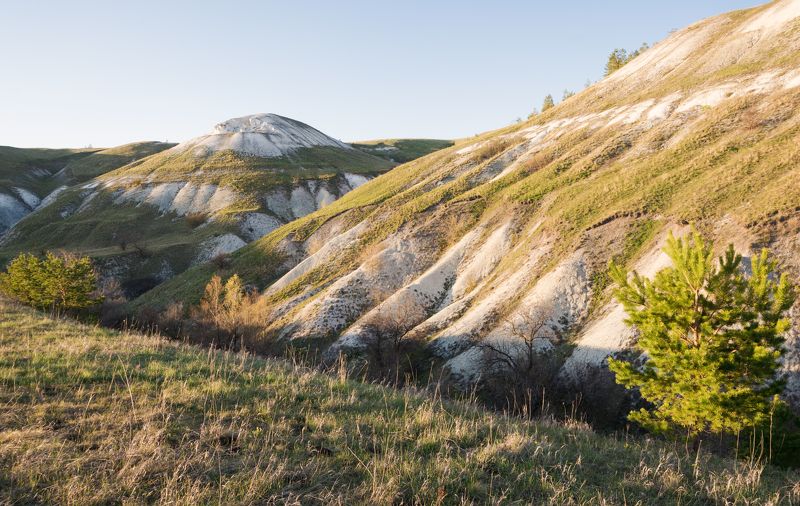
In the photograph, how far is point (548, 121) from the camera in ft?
241

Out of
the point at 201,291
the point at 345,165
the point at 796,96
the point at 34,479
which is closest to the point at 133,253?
the point at 201,291

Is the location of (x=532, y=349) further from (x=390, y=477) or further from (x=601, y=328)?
(x=390, y=477)

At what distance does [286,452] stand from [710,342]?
44.4ft

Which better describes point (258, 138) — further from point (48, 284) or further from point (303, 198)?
point (48, 284)

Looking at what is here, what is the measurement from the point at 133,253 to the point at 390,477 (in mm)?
82244

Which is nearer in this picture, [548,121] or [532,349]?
[532,349]

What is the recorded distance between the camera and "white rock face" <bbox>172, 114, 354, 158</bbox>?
125 m

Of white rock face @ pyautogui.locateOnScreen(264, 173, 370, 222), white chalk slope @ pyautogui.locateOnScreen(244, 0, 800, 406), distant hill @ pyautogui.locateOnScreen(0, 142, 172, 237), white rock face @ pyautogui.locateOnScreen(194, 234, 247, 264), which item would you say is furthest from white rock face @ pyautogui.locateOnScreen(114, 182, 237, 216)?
white chalk slope @ pyautogui.locateOnScreen(244, 0, 800, 406)

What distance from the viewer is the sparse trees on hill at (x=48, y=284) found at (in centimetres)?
3953

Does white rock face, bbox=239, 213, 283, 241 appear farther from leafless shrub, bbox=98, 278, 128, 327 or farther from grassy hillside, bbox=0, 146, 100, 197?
grassy hillside, bbox=0, 146, 100, 197

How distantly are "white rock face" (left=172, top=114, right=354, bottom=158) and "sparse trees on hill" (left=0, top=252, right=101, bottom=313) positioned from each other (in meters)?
87.4

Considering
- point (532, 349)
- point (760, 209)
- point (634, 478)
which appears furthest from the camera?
point (532, 349)

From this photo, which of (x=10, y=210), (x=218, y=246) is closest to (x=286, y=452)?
(x=218, y=246)

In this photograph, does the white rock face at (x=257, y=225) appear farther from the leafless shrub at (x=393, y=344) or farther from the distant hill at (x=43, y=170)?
the distant hill at (x=43, y=170)
